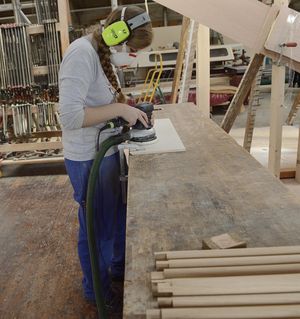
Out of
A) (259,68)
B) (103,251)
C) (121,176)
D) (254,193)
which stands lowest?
(103,251)

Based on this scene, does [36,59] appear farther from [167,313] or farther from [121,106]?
[167,313]

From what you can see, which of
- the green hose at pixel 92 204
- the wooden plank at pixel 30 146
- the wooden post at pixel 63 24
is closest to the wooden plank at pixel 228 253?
the green hose at pixel 92 204

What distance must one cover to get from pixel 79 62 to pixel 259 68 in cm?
163

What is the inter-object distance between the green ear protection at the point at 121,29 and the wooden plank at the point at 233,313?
3.34 feet

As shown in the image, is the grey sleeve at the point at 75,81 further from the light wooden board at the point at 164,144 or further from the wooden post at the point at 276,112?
the wooden post at the point at 276,112

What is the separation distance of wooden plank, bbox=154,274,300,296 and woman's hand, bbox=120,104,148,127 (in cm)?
87

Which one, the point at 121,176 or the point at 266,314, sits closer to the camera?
the point at 266,314

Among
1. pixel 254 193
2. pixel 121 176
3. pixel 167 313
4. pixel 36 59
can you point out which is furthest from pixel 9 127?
pixel 167 313

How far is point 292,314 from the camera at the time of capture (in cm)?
57

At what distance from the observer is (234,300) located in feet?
1.97

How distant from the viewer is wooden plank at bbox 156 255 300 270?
71 centimetres

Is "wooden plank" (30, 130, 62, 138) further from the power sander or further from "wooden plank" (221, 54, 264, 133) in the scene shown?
the power sander

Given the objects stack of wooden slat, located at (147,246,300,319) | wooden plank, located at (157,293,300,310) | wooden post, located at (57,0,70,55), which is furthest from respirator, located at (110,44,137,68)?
wooden post, located at (57,0,70,55)

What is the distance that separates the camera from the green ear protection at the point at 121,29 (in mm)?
1294
